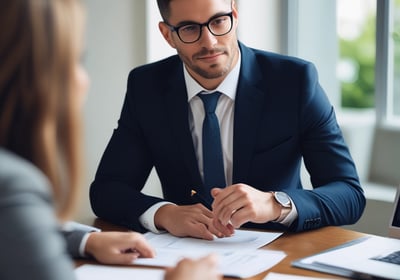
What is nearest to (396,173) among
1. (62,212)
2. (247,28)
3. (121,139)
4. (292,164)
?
(247,28)

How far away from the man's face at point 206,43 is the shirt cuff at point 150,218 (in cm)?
49

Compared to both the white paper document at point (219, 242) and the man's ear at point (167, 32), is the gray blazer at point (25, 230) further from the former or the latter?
the man's ear at point (167, 32)

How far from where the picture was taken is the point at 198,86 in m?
2.46

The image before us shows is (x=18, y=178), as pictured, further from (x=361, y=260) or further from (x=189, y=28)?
(x=189, y=28)

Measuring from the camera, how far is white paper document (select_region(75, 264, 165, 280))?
169 cm

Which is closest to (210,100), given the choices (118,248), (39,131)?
(118,248)

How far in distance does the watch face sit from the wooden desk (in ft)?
0.29

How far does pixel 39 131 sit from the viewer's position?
3.83 ft

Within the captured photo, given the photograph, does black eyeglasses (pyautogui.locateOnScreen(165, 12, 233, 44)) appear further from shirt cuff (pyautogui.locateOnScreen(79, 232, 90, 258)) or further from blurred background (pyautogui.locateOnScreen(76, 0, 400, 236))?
blurred background (pyautogui.locateOnScreen(76, 0, 400, 236))

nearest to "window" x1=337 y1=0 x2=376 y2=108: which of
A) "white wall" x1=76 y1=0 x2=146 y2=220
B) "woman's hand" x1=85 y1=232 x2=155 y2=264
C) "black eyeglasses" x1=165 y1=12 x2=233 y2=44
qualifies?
"white wall" x1=76 y1=0 x2=146 y2=220

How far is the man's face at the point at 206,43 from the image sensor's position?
2348 mm

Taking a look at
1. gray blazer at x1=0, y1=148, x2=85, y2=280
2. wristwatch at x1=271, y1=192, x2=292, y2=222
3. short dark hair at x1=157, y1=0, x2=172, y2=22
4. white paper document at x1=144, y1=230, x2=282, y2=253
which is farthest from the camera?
short dark hair at x1=157, y1=0, x2=172, y2=22

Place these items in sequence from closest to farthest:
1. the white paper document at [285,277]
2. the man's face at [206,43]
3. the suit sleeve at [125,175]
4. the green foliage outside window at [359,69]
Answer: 1. the white paper document at [285,277]
2. the suit sleeve at [125,175]
3. the man's face at [206,43]
4. the green foliage outside window at [359,69]

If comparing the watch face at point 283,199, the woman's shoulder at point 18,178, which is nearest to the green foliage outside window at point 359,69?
the watch face at point 283,199
